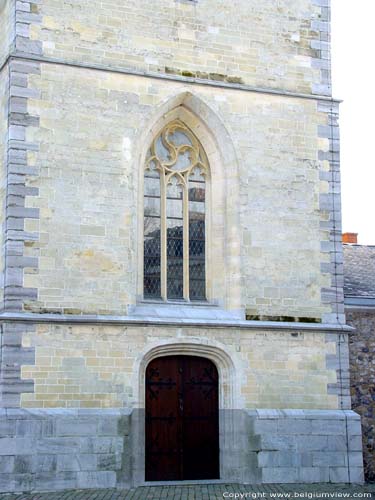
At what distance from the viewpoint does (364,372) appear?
704 inches

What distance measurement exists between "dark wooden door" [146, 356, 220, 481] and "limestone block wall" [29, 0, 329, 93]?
18.0 feet

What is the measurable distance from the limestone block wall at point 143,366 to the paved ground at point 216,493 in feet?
4.69

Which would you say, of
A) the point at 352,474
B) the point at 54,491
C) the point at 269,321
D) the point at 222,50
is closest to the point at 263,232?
the point at 269,321

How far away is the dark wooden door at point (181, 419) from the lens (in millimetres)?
16047

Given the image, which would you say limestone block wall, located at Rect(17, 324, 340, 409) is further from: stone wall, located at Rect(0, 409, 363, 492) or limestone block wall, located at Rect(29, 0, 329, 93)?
limestone block wall, located at Rect(29, 0, 329, 93)

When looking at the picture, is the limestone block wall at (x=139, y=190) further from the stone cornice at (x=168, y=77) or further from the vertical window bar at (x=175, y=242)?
the vertical window bar at (x=175, y=242)

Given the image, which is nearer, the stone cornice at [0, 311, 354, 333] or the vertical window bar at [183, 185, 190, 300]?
the stone cornice at [0, 311, 354, 333]

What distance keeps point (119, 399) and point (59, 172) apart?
403 centimetres

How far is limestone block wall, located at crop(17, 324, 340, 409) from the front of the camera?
1521 centimetres

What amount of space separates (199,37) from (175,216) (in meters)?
3.41

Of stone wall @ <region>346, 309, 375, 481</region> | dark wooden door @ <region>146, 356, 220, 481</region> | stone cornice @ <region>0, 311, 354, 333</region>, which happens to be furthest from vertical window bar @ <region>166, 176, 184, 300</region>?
stone wall @ <region>346, 309, 375, 481</region>

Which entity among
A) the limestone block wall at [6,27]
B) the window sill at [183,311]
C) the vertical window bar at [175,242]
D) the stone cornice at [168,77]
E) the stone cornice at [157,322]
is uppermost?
the limestone block wall at [6,27]

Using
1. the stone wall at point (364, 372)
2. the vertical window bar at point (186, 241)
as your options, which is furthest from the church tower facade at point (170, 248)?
the stone wall at point (364, 372)

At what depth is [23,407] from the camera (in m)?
14.9
